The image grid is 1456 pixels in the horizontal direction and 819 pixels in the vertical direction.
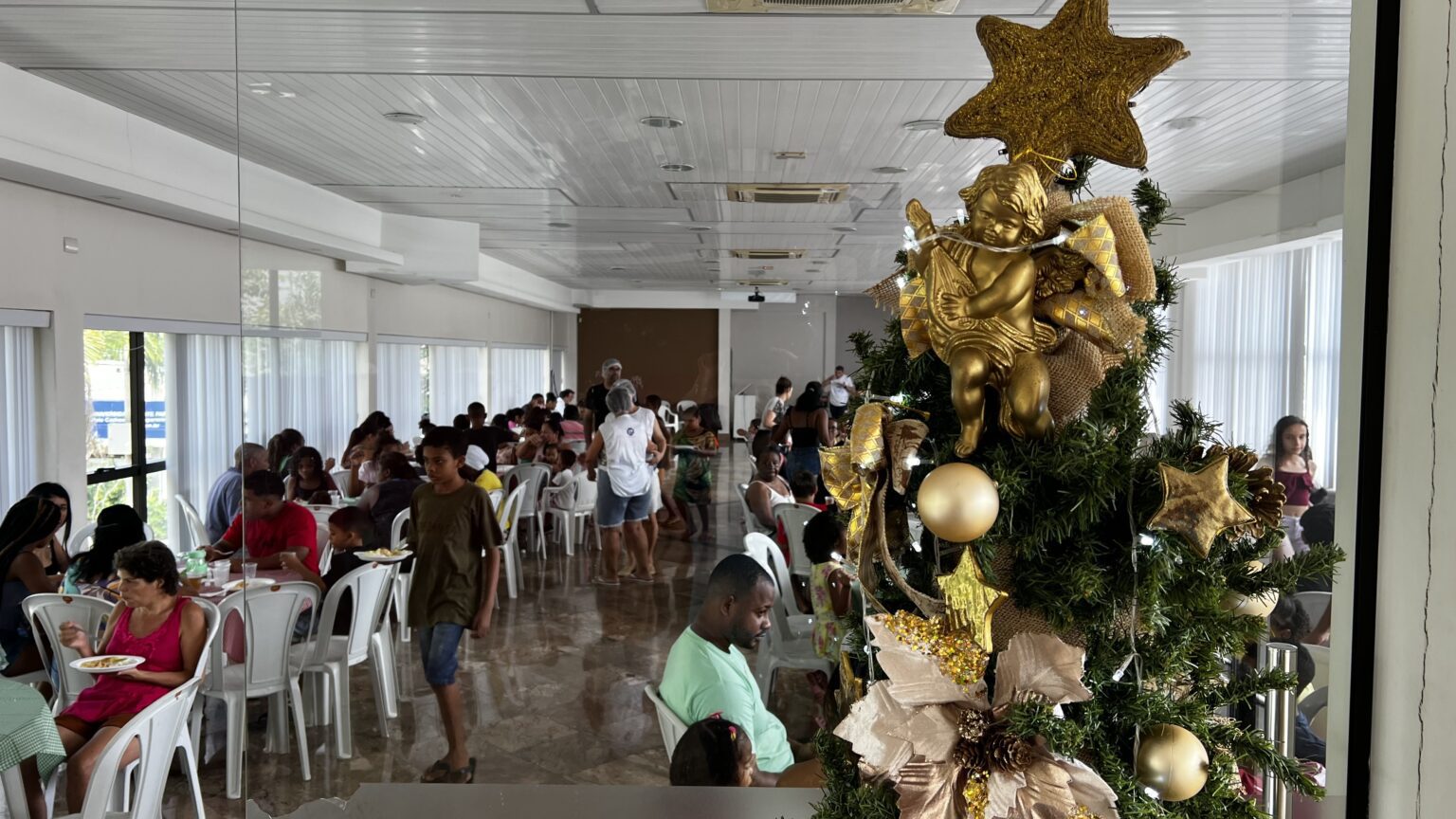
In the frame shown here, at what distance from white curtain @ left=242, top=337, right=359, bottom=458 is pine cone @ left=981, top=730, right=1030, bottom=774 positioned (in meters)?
1.63

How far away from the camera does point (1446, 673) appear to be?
93cm

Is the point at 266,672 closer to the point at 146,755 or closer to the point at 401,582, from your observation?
the point at 146,755

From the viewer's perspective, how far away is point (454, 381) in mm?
2295

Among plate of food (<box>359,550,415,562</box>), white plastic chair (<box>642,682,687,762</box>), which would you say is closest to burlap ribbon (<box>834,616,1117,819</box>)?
white plastic chair (<box>642,682,687,762</box>)

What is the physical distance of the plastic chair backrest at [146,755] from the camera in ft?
6.88

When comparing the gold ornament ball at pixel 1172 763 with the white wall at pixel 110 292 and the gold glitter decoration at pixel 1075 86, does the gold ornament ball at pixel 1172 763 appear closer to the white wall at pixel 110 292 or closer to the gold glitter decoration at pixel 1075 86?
the gold glitter decoration at pixel 1075 86

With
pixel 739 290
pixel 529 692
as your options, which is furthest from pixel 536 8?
pixel 529 692

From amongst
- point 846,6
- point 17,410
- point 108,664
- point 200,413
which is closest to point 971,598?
point 846,6

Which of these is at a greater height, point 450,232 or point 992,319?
point 450,232

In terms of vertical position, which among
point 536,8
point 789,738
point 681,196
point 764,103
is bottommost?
point 789,738

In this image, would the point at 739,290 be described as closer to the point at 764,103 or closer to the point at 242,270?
the point at 764,103

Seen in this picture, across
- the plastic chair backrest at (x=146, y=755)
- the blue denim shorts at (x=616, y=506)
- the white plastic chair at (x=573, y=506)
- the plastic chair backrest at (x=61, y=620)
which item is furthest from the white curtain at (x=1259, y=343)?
the plastic chair backrest at (x=61, y=620)

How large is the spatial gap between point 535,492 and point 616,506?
0.20 metres

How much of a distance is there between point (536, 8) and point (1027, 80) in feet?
3.52
